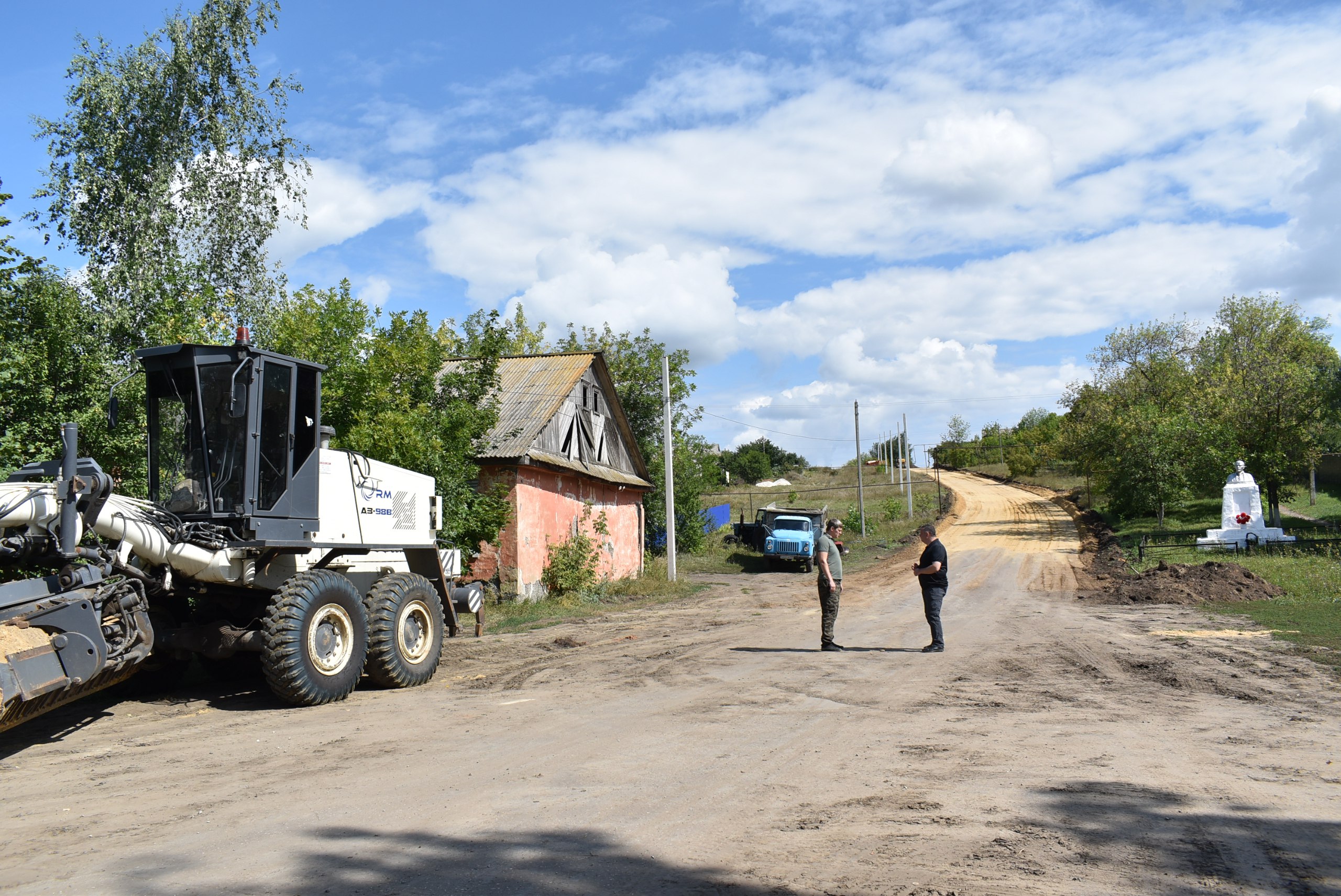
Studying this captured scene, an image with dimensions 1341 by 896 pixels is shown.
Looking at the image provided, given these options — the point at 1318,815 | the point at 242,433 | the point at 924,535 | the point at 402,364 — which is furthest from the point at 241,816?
the point at 402,364

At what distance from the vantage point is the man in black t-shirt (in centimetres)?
1244

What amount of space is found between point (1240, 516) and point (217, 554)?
95.9 feet

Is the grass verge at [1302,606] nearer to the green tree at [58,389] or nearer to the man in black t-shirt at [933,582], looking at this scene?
the man in black t-shirt at [933,582]

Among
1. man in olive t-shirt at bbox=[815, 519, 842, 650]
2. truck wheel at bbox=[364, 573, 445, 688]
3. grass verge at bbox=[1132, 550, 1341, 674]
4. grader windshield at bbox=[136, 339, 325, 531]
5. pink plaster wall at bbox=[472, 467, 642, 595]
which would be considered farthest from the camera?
pink plaster wall at bbox=[472, 467, 642, 595]

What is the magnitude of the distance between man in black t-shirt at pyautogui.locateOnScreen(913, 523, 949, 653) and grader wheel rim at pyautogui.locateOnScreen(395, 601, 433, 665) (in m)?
6.65

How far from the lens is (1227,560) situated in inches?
928

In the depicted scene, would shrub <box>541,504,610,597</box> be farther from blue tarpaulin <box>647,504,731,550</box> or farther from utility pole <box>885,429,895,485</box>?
utility pole <box>885,429,895,485</box>

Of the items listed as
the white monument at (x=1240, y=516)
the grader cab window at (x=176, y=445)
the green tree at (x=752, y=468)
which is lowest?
the white monument at (x=1240, y=516)

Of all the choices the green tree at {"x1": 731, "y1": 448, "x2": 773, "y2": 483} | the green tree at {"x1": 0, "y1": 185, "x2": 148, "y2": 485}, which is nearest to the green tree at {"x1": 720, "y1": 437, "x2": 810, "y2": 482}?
the green tree at {"x1": 731, "y1": 448, "x2": 773, "y2": 483}

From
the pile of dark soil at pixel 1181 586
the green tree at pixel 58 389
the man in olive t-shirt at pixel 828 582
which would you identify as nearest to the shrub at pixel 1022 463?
the pile of dark soil at pixel 1181 586

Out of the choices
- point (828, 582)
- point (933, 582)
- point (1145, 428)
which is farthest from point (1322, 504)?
point (828, 582)

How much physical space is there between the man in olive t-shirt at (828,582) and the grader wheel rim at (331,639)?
6.20m

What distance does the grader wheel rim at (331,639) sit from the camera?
891 centimetres

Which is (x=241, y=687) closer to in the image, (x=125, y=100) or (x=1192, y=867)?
(x=1192, y=867)
